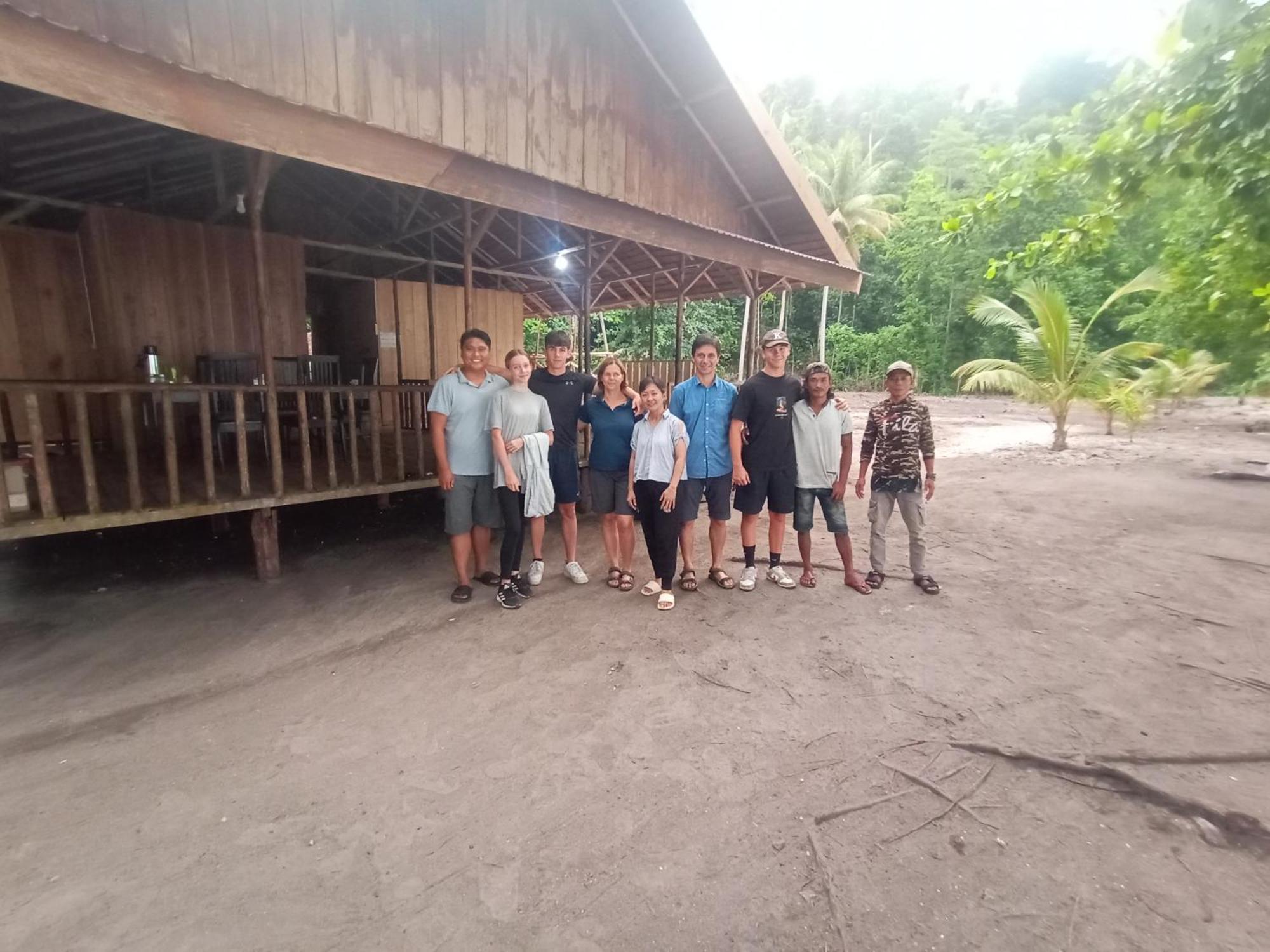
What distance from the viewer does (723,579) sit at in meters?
4.79

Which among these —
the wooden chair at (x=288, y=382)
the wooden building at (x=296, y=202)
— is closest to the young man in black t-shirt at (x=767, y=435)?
the wooden building at (x=296, y=202)

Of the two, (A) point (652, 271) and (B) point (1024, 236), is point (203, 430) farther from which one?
(B) point (1024, 236)

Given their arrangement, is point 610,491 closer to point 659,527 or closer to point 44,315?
point 659,527

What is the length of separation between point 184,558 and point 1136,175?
808 centimetres

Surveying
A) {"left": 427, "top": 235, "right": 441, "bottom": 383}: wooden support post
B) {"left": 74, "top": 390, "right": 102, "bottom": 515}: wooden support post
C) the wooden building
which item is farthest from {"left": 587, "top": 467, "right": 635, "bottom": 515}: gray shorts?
{"left": 427, "top": 235, "right": 441, "bottom": 383}: wooden support post

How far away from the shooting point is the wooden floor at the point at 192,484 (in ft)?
12.8

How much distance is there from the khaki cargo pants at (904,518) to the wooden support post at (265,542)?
467 centimetres

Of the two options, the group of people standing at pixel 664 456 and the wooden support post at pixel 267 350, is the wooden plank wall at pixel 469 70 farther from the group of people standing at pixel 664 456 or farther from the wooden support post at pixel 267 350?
the group of people standing at pixel 664 456

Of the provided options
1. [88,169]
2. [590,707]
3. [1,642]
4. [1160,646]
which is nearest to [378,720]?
[590,707]

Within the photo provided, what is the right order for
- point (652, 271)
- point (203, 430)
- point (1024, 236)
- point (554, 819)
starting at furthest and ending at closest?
1. point (1024, 236)
2. point (652, 271)
3. point (203, 430)
4. point (554, 819)

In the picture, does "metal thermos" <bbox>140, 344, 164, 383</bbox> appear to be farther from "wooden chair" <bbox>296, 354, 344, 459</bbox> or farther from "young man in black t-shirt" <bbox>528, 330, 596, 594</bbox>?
"young man in black t-shirt" <bbox>528, 330, 596, 594</bbox>

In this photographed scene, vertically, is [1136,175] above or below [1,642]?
above

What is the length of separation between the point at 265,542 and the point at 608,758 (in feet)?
11.6

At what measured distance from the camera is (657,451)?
14.0 feet
